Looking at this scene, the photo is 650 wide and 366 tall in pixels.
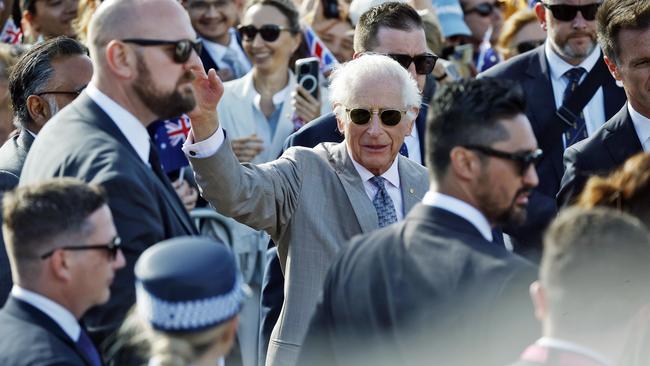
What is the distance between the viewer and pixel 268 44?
820 centimetres

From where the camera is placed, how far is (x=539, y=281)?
11.4 ft

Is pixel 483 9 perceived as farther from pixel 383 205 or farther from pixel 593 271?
pixel 593 271

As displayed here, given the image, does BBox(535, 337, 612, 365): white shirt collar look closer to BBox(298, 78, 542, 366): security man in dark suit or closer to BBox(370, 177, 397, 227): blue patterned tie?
BBox(298, 78, 542, 366): security man in dark suit

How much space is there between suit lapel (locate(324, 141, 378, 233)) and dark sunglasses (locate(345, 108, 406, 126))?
13cm

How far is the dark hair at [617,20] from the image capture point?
607cm

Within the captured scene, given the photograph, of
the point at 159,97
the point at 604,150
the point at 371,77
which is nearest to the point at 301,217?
the point at 371,77

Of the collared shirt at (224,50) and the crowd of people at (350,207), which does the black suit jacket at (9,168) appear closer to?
the crowd of people at (350,207)

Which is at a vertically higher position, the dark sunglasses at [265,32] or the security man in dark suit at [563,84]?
the security man in dark suit at [563,84]

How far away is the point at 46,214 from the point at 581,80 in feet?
12.4

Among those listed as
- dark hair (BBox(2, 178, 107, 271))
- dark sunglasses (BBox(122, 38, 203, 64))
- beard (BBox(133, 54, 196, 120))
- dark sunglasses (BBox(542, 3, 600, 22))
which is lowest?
dark hair (BBox(2, 178, 107, 271))

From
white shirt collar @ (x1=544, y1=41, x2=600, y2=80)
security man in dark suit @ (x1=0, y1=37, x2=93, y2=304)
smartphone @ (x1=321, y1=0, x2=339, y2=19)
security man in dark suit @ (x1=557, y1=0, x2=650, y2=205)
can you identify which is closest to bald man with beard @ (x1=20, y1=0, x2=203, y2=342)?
security man in dark suit @ (x1=0, y1=37, x2=93, y2=304)

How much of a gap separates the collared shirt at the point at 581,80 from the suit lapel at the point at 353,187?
5.77ft

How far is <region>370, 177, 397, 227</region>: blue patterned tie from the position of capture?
17.9 ft

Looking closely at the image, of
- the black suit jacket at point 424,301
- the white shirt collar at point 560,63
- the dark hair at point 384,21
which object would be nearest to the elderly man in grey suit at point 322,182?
the dark hair at point 384,21
